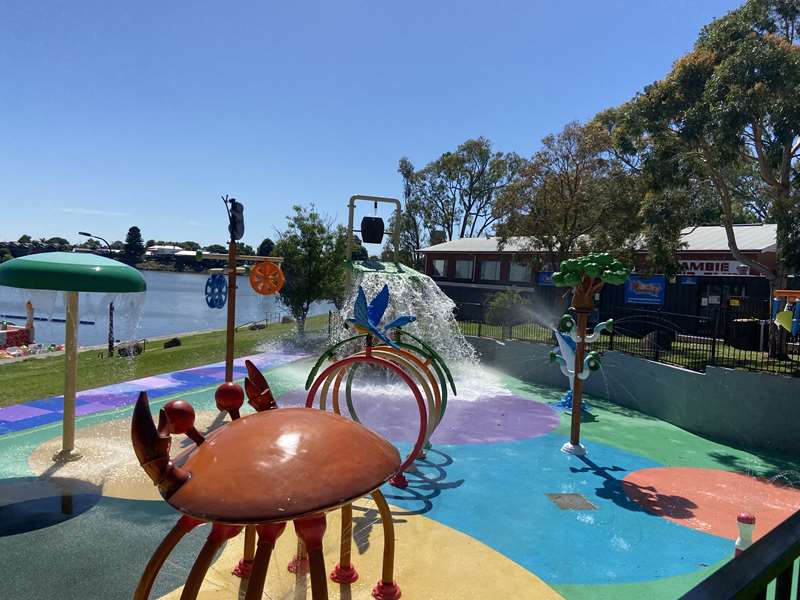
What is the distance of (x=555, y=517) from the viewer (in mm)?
7438

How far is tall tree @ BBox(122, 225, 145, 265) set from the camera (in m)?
94.4

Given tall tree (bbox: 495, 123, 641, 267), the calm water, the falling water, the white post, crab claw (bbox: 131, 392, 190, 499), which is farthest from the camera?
tall tree (bbox: 495, 123, 641, 267)

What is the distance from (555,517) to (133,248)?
4243 inches

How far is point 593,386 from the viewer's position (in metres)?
15.7

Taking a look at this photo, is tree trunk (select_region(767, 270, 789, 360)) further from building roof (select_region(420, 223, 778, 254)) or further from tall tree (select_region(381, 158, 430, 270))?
tall tree (select_region(381, 158, 430, 270))

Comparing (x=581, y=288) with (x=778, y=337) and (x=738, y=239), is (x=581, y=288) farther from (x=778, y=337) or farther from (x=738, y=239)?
(x=738, y=239)

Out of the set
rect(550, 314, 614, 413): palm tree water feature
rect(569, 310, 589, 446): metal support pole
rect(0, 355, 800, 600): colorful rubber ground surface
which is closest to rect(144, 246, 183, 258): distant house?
rect(0, 355, 800, 600): colorful rubber ground surface

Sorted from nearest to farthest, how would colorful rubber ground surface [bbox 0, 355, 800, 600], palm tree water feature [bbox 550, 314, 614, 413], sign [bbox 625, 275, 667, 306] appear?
colorful rubber ground surface [bbox 0, 355, 800, 600]
palm tree water feature [bbox 550, 314, 614, 413]
sign [bbox 625, 275, 667, 306]

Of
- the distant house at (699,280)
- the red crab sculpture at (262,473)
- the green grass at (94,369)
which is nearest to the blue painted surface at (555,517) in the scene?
the red crab sculpture at (262,473)

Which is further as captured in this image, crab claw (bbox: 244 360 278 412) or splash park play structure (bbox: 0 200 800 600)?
crab claw (bbox: 244 360 278 412)

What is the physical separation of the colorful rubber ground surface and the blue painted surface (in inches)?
1.0

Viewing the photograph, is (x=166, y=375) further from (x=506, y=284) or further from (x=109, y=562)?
(x=506, y=284)

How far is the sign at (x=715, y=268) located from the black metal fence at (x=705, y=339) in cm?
380

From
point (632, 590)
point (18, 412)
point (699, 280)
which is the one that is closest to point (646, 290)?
point (699, 280)
